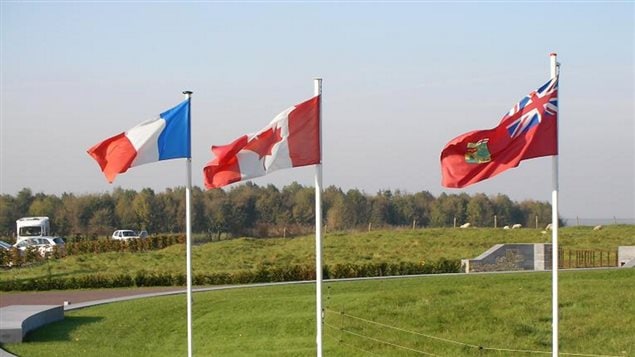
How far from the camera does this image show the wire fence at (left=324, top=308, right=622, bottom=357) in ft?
53.3

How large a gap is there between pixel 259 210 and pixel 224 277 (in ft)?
130

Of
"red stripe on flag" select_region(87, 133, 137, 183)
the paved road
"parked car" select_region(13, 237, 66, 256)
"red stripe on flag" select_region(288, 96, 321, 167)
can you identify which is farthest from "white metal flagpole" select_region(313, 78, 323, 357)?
"parked car" select_region(13, 237, 66, 256)

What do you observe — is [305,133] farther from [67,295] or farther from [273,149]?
[67,295]

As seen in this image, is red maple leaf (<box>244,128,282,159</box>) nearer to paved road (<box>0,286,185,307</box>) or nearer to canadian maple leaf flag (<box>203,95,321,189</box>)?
canadian maple leaf flag (<box>203,95,321,189</box>)

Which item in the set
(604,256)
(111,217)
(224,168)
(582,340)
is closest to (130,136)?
(224,168)

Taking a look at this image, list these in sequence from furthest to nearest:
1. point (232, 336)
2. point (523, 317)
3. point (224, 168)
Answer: point (232, 336)
point (523, 317)
point (224, 168)

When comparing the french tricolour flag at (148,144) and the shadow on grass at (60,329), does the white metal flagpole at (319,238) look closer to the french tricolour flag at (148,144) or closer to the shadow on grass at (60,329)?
the french tricolour flag at (148,144)

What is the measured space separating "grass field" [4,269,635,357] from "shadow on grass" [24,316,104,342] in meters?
0.02

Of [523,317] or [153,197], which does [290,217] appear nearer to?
[153,197]

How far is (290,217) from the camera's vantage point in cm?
7031

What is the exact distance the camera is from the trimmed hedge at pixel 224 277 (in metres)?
31.5

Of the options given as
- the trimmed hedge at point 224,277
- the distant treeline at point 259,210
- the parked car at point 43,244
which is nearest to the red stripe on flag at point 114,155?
the trimmed hedge at point 224,277

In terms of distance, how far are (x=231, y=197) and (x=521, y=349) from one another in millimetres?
55582

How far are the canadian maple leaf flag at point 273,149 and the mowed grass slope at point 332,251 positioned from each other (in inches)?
833
